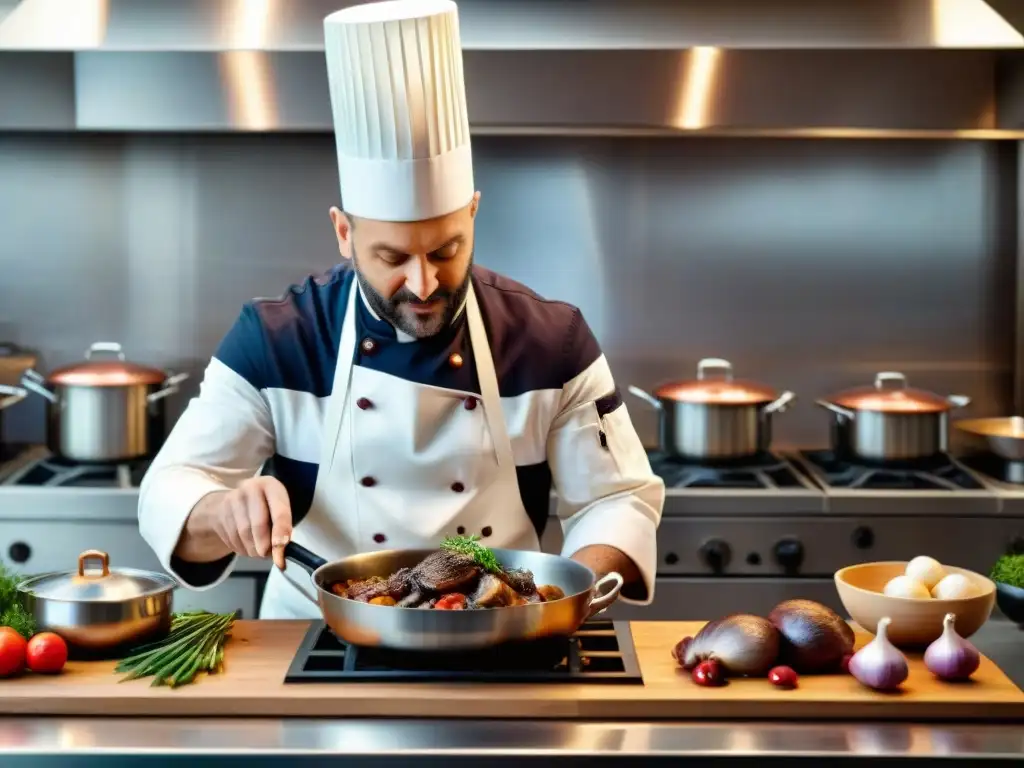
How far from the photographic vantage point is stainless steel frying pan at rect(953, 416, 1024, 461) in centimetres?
331

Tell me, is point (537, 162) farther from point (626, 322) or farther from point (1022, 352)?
point (1022, 352)

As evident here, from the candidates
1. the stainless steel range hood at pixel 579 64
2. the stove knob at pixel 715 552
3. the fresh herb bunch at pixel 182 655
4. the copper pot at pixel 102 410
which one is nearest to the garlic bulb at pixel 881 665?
the fresh herb bunch at pixel 182 655

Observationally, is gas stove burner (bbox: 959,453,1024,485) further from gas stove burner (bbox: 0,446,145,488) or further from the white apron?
gas stove burner (bbox: 0,446,145,488)

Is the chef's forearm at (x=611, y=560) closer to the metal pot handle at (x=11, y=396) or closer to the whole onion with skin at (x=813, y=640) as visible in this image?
the whole onion with skin at (x=813, y=640)

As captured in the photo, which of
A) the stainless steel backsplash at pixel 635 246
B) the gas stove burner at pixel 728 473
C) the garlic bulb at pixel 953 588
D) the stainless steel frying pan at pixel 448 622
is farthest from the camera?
the stainless steel backsplash at pixel 635 246

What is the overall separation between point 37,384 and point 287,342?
1.33 meters

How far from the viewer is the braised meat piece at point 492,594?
172cm

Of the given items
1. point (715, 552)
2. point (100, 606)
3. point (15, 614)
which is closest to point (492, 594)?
point (100, 606)

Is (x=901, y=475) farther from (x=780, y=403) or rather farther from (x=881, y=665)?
(x=881, y=665)

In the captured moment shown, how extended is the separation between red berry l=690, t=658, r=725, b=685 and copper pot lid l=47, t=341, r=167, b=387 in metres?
2.01

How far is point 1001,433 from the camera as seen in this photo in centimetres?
342

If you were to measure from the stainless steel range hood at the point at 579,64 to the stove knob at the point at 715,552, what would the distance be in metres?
1.02

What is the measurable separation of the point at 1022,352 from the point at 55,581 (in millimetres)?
2809

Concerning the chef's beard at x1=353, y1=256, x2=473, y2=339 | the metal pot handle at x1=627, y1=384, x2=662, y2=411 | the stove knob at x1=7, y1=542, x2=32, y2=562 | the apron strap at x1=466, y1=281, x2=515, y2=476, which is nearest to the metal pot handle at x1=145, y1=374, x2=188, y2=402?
the stove knob at x1=7, y1=542, x2=32, y2=562
